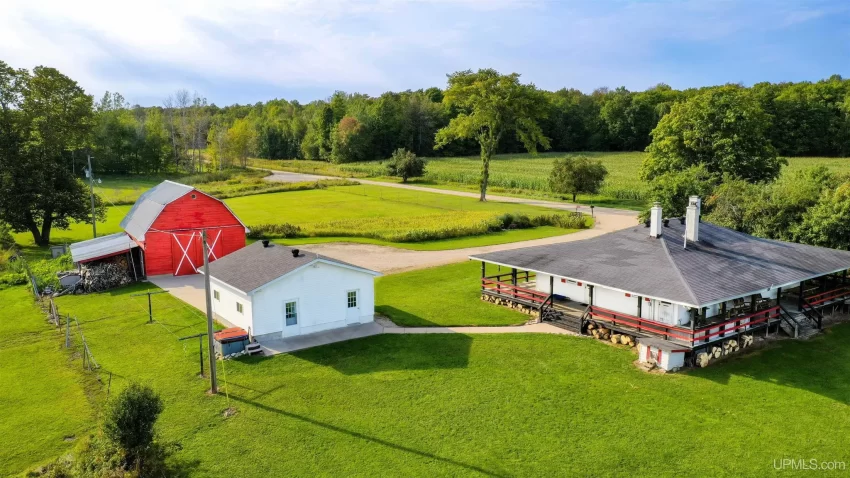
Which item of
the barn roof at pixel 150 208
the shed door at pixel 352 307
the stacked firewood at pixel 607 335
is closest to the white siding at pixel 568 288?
the stacked firewood at pixel 607 335

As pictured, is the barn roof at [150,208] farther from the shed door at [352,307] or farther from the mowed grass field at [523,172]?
the mowed grass field at [523,172]

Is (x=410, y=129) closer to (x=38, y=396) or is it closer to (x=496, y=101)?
(x=496, y=101)

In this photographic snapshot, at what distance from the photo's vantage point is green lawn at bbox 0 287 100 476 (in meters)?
13.7

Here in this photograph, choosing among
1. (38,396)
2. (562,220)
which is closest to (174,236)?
(38,396)

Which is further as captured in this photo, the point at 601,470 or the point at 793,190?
the point at 793,190

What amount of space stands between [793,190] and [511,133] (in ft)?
298

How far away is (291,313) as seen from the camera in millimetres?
21047

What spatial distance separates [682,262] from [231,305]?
17.0 metres

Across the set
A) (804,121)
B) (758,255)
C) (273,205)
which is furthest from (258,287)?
(804,121)

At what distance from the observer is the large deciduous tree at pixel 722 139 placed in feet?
141

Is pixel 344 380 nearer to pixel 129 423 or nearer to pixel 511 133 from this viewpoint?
pixel 129 423

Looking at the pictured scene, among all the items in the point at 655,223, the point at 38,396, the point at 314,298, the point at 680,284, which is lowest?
the point at 38,396

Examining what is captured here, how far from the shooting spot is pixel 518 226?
46.5 meters

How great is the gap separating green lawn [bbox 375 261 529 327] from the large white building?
3.99 feet
